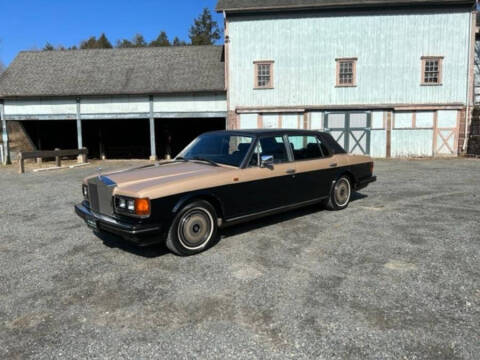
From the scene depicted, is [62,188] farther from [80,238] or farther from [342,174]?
[342,174]

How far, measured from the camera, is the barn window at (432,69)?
61.6 ft

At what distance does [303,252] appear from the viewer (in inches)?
193

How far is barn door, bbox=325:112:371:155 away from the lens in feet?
63.6

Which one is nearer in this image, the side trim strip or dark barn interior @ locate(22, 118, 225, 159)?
the side trim strip

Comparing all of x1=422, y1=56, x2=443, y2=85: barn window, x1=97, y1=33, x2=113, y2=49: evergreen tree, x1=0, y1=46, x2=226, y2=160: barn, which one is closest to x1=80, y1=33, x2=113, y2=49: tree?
x1=97, y1=33, x2=113, y2=49: evergreen tree

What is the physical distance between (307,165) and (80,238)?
3.89 meters

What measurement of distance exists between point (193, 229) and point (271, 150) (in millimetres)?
1932

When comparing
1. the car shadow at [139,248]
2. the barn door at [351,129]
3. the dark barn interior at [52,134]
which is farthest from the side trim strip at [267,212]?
the dark barn interior at [52,134]

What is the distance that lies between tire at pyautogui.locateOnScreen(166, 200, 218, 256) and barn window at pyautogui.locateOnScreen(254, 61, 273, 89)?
15.6m

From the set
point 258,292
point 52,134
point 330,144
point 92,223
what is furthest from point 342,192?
point 52,134

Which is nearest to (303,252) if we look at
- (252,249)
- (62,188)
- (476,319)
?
(252,249)

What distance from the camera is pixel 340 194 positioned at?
717 centimetres

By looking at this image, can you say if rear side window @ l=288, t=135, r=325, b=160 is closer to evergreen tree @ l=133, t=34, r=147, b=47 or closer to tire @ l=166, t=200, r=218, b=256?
tire @ l=166, t=200, r=218, b=256

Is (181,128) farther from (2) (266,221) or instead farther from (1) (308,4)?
(2) (266,221)
